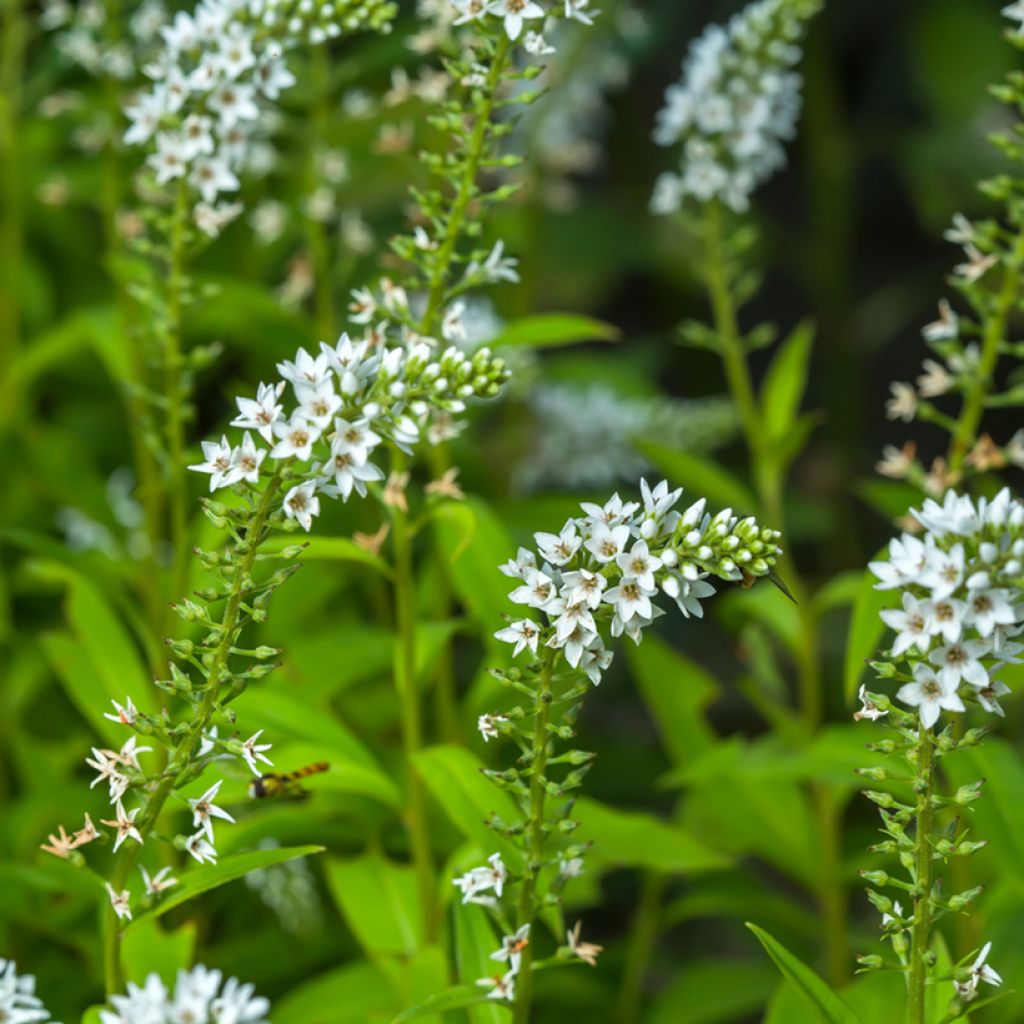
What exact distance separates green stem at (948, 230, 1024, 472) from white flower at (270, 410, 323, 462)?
4.99 ft

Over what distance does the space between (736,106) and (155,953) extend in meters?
2.32

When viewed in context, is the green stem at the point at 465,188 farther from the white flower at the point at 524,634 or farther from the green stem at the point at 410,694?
the white flower at the point at 524,634

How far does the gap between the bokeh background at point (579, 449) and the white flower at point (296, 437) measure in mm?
1027

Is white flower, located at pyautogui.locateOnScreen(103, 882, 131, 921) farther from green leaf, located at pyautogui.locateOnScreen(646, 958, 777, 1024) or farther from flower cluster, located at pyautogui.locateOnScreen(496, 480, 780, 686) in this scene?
green leaf, located at pyautogui.locateOnScreen(646, 958, 777, 1024)

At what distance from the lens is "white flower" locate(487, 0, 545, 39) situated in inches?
90.1

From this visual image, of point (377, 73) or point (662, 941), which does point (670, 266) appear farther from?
point (662, 941)

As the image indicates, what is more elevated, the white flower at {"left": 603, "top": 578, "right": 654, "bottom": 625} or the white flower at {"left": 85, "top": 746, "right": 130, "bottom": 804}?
the white flower at {"left": 603, "top": 578, "right": 654, "bottom": 625}

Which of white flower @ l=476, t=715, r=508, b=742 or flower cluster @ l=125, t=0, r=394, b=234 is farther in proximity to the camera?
flower cluster @ l=125, t=0, r=394, b=234

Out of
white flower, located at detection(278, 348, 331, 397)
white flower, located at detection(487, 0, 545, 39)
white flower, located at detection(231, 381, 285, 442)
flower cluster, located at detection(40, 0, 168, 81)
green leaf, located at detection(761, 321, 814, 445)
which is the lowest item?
white flower, located at detection(231, 381, 285, 442)

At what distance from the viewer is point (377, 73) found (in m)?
5.72

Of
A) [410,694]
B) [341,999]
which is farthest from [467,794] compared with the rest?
[341,999]

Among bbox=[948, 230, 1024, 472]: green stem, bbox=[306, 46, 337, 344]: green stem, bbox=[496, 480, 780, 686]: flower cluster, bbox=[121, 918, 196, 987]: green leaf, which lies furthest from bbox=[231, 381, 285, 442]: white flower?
bbox=[306, 46, 337, 344]: green stem

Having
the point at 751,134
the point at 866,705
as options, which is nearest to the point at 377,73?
the point at 751,134

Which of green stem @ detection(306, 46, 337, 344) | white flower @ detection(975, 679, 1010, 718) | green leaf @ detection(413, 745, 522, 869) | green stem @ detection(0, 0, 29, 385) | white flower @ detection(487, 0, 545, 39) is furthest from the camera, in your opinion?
green stem @ detection(0, 0, 29, 385)
